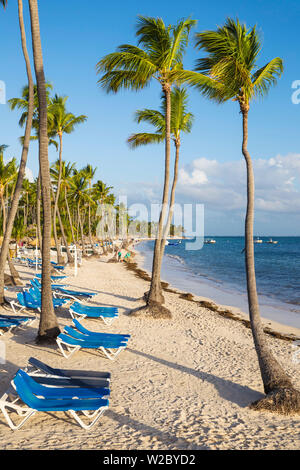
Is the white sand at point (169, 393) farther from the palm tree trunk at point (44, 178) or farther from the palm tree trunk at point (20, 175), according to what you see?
the palm tree trunk at point (20, 175)

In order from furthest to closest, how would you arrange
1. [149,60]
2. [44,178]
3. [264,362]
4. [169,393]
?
[149,60]
[44,178]
[264,362]
[169,393]

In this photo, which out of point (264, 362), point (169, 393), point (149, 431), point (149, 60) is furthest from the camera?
point (149, 60)

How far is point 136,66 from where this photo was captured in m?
10.5

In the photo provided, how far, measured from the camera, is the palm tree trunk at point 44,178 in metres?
7.48

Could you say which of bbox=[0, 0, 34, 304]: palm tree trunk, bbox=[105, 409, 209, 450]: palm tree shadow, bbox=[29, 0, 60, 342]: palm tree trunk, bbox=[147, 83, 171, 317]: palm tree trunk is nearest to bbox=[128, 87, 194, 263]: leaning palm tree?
bbox=[147, 83, 171, 317]: palm tree trunk

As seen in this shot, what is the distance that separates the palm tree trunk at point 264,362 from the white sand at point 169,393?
251 millimetres

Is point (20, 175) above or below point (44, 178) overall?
above

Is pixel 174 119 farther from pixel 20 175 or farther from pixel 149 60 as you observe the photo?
pixel 20 175

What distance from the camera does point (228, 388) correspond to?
19.5 feet

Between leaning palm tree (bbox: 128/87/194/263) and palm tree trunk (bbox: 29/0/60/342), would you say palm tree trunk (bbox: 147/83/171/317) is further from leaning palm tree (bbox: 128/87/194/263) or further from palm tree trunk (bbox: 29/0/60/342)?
A: palm tree trunk (bbox: 29/0/60/342)

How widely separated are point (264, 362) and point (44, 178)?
5.91 m

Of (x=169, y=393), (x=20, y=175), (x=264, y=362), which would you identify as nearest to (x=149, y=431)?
(x=169, y=393)

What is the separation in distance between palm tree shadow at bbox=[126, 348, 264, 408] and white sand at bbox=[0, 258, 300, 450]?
0.06 feet
